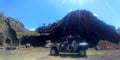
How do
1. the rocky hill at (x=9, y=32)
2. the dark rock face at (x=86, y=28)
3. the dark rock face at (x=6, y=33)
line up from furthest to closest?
the dark rock face at (x=86, y=28), the rocky hill at (x=9, y=32), the dark rock face at (x=6, y=33)

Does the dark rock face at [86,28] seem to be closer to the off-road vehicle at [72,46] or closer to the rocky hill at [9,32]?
the rocky hill at [9,32]

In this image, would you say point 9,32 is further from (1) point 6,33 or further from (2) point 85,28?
(2) point 85,28

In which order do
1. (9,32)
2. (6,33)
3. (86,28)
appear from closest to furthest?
(6,33) < (86,28) < (9,32)

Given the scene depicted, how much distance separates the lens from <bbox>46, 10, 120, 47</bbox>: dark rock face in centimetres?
5300

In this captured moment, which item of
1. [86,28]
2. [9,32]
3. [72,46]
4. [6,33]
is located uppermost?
[86,28]

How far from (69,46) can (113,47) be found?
1696cm

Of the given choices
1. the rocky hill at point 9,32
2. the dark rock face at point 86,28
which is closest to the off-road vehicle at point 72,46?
the rocky hill at point 9,32

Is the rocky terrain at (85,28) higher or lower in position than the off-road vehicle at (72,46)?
higher

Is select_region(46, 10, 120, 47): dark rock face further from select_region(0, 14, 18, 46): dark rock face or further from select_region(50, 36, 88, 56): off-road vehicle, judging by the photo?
select_region(50, 36, 88, 56): off-road vehicle

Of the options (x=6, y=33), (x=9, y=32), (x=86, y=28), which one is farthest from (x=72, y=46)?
(x=9, y=32)

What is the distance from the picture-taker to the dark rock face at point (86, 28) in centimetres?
5300

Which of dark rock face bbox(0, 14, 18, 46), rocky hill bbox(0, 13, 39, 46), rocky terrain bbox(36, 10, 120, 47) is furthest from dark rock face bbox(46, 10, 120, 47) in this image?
dark rock face bbox(0, 14, 18, 46)

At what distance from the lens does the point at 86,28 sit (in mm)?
53219

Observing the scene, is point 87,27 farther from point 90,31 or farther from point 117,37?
point 117,37
